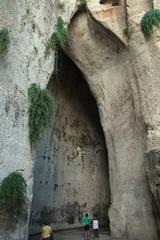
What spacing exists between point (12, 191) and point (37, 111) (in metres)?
2.75

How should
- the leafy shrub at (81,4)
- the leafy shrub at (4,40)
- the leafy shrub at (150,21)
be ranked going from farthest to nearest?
1. the leafy shrub at (81,4)
2. the leafy shrub at (150,21)
3. the leafy shrub at (4,40)

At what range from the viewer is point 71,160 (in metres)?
17.0

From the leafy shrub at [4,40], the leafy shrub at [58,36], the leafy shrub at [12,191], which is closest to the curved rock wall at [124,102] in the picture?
the leafy shrub at [58,36]

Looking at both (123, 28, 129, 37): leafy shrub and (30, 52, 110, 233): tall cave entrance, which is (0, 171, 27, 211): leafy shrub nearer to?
(30, 52, 110, 233): tall cave entrance

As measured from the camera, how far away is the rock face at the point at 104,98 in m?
8.81

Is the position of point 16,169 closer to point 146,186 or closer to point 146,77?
point 146,186

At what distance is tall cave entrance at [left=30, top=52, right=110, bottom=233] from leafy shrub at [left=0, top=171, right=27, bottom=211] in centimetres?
608

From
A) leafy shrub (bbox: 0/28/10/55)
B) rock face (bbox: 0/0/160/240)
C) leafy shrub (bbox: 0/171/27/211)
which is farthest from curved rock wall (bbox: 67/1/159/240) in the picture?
leafy shrub (bbox: 0/28/10/55)

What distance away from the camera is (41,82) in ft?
34.8

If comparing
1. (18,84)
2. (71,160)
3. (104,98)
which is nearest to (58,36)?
(18,84)

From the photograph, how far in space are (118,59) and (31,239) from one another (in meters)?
8.03

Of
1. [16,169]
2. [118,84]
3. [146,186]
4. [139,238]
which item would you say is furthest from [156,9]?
[139,238]

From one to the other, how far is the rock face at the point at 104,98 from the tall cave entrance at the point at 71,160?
0.10m

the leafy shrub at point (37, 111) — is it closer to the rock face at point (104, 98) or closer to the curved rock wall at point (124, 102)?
the rock face at point (104, 98)
